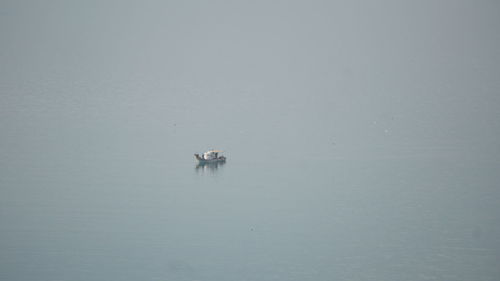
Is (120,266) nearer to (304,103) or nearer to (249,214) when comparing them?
(249,214)

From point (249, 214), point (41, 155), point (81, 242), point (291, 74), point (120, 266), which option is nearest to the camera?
point (120, 266)

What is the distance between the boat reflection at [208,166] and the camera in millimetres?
65438

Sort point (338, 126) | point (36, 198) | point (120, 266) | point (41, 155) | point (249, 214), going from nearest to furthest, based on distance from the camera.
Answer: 1. point (120, 266)
2. point (249, 214)
3. point (36, 198)
4. point (41, 155)
5. point (338, 126)

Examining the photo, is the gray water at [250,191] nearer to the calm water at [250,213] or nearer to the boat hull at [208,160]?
the calm water at [250,213]

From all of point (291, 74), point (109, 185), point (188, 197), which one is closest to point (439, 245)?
point (188, 197)

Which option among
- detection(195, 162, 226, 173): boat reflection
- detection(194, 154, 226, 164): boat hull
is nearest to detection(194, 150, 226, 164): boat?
detection(194, 154, 226, 164): boat hull

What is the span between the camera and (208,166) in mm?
66875

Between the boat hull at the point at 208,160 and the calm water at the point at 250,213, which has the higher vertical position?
the boat hull at the point at 208,160

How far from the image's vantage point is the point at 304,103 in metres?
118

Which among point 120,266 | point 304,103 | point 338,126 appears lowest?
point 120,266

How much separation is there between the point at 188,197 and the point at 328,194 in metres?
11.9

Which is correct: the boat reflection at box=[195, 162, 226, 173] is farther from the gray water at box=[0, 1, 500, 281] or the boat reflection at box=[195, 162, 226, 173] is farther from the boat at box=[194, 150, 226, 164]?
the gray water at box=[0, 1, 500, 281]

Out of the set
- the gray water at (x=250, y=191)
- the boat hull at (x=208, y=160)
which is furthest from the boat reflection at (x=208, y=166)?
the gray water at (x=250, y=191)

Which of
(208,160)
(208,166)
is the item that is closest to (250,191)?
(208,166)
